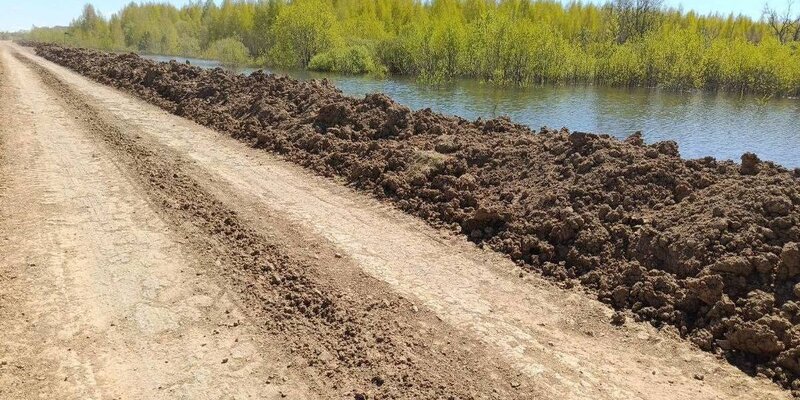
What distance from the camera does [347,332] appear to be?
14.3 ft

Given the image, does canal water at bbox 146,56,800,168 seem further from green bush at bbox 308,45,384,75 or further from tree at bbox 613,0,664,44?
tree at bbox 613,0,664,44

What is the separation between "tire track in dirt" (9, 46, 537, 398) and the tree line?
99.8ft

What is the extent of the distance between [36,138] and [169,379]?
364 inches

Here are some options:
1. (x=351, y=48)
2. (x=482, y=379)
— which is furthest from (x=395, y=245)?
(x=351, y=48)

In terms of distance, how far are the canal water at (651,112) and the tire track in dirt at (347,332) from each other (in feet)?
36.1

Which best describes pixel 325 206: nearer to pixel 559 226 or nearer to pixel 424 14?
pixel 559 226

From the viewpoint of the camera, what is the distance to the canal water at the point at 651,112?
15.1m

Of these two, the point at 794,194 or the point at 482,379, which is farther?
the point at 794,194

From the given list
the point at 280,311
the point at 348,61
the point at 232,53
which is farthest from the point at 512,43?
the point at 280,311

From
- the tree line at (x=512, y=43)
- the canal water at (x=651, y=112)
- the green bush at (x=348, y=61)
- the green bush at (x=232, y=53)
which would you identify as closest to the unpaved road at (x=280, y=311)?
the canal water at (x=651, y=112)

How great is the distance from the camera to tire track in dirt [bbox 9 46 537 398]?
3771 millimetres

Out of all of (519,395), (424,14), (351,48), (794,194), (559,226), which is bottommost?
(519,395)

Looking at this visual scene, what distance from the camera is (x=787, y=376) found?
3.90 metres

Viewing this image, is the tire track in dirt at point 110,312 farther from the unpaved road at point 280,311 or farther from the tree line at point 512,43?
the tree line at point 512,43
